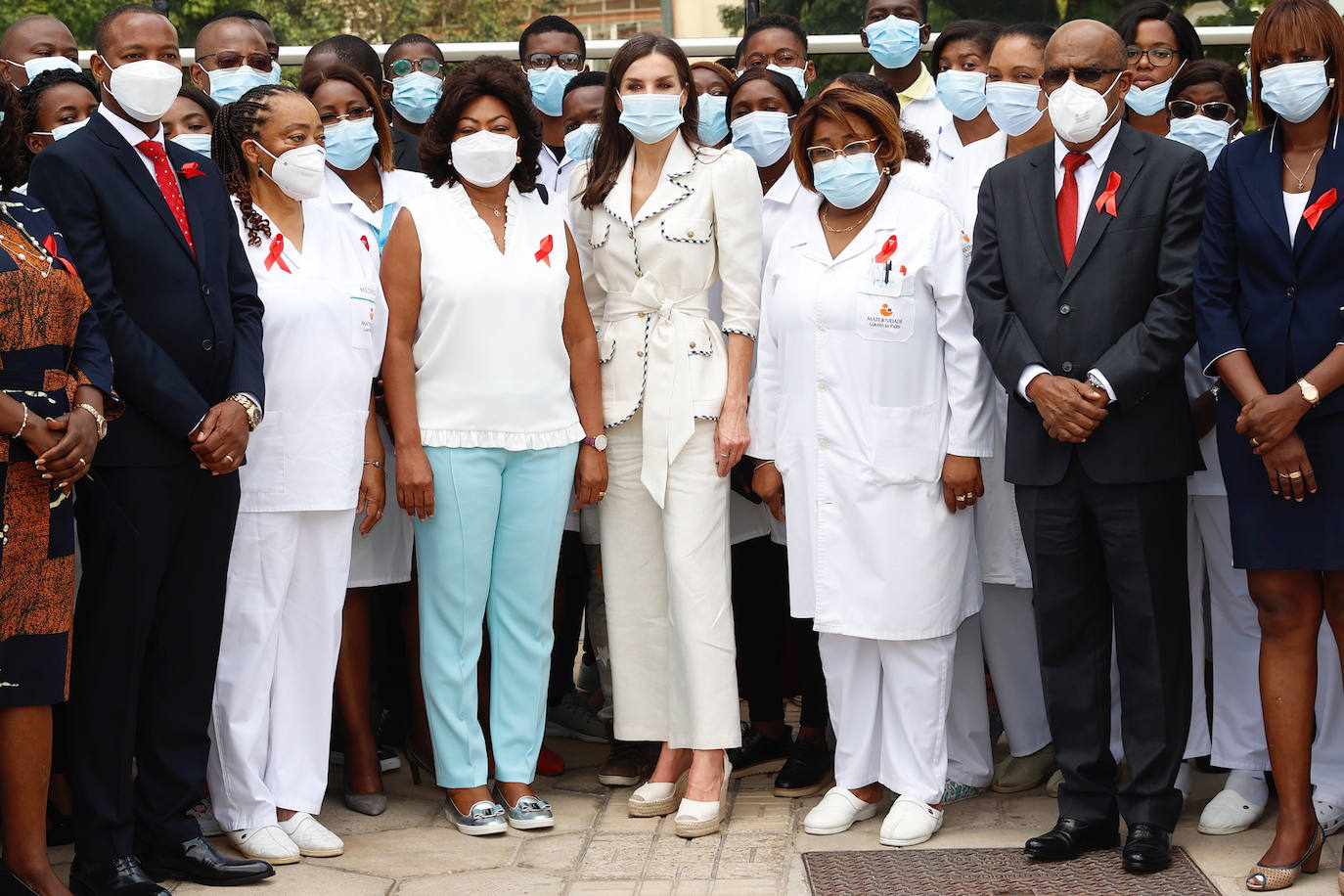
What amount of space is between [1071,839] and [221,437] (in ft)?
8.46

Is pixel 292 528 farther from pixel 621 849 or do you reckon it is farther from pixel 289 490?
pixel 621 849

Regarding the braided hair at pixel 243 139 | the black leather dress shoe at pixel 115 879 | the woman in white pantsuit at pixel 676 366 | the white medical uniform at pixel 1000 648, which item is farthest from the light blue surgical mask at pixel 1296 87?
the black leather dress shoe at pixel 115 879

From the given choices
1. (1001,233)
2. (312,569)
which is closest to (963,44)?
(1001,233)

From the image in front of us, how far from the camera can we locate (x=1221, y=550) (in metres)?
4.71

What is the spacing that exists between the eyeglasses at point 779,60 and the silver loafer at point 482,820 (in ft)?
10.1

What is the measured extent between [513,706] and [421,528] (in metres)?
0.64

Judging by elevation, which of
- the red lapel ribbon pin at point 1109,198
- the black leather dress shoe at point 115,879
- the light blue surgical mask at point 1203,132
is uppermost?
the light blue surgical mask at point 1203,132

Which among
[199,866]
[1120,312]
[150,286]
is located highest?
[150,286]

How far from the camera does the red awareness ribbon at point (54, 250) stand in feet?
12.5

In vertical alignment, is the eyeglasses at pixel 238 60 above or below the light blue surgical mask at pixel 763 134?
above

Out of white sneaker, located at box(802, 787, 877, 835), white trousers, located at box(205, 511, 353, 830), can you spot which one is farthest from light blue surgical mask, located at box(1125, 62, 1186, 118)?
white trousers, located at box(205, 511, 353, 830)

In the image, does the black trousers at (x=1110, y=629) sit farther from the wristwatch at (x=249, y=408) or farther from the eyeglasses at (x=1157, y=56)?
the wristwatch at (x=249, y=408)

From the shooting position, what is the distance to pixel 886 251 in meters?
4.55

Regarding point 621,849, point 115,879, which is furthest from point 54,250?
point 621,849
